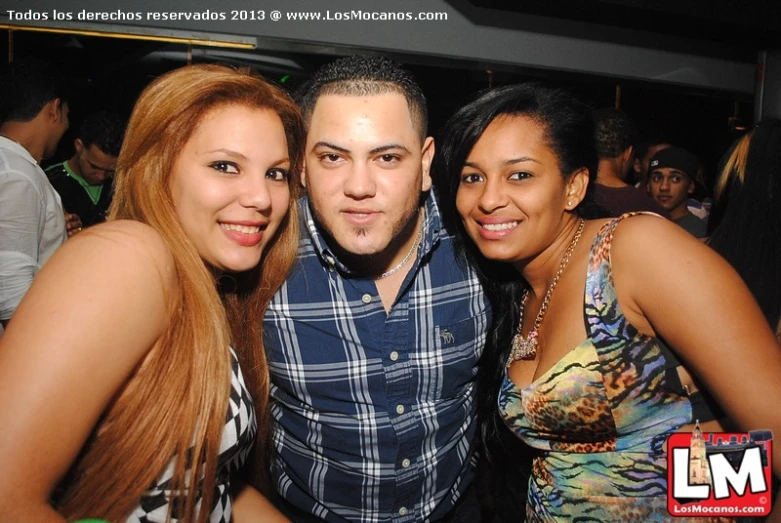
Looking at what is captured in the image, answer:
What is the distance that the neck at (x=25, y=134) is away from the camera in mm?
2912

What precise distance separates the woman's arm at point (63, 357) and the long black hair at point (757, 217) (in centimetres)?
191

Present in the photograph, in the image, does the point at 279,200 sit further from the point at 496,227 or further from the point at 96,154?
the point at 96,154

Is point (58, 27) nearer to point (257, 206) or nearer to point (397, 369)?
point (257, 206)

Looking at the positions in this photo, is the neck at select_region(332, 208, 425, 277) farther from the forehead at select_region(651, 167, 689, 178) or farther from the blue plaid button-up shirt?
the forehead at select_region(651, 167, 689, 178)

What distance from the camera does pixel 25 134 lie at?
2.93 metres

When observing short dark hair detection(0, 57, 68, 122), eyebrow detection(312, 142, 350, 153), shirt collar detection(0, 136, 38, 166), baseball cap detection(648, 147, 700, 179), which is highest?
short dark hair detection(0, 57, 68, 122)

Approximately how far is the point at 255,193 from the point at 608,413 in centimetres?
105

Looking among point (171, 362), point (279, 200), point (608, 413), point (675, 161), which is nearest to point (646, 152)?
point (675, 161)

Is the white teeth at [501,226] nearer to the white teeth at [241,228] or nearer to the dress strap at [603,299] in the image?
the dress strap at [603,299]

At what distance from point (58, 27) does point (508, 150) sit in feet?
11.3

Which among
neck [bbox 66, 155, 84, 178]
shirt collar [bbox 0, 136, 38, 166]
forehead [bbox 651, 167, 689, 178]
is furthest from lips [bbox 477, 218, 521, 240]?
neck [bbox 66, 155, 84, 178]

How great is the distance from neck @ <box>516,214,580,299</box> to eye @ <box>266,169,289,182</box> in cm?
80

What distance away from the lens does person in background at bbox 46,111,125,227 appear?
4016 millimetres

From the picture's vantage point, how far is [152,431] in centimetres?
115
